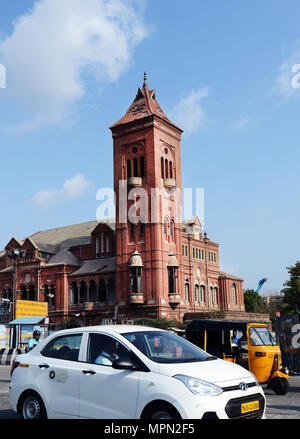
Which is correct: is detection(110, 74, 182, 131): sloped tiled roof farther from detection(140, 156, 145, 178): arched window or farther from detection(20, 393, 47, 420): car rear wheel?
detection(20, 393, 47, 420): car rear wheel

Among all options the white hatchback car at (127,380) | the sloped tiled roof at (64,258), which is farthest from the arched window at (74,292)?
the white hatchback car at (127,380)

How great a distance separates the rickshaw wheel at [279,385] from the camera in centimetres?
1277

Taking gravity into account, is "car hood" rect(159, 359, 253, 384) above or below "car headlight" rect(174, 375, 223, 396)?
above

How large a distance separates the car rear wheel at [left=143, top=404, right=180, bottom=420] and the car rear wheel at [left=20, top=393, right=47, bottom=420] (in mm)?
2051

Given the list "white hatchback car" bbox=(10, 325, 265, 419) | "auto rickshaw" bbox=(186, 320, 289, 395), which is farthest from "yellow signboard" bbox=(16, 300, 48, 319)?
"white hatchback car" bbox=(10, 325, 265, 419)

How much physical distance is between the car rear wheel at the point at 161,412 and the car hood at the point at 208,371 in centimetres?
43

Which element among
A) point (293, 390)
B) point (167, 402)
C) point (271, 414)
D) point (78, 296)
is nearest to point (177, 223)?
point (78, 296)

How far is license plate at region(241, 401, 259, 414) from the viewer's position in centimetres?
646

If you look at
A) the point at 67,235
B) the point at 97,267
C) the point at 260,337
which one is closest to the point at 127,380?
the point at 260,337

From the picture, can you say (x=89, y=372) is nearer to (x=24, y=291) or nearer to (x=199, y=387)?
(x=199, y=387)

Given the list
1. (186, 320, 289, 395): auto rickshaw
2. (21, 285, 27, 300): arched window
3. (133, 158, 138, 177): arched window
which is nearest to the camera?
(186, 320, 289, 395): auto rickshaw

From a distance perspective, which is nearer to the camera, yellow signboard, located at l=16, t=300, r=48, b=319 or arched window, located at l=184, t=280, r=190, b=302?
yellow signboard, located at l=16, t=300, r=48, b=319

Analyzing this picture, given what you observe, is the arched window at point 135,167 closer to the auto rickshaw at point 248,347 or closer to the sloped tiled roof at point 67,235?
the sloped tiled roof at point 67,235
